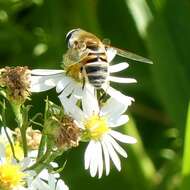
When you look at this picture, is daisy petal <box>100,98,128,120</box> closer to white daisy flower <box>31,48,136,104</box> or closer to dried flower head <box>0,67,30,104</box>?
white daisy flower <box>31,48,136,104</box>

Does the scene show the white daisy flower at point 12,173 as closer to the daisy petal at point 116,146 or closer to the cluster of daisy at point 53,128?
the cluster of daisy at point 53,128

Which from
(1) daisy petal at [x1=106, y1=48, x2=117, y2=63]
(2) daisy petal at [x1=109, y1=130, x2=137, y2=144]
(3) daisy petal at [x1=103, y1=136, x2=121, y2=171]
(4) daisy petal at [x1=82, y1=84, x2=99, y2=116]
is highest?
(1) daisy petal at [x1=106, y1=48, x2=117, y2=63]

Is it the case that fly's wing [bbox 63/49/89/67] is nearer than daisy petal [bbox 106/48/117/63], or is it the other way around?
fly's wing [bbox 63/49/89/67]

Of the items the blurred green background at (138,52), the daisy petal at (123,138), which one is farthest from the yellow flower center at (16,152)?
the blurred green background at (138,52)

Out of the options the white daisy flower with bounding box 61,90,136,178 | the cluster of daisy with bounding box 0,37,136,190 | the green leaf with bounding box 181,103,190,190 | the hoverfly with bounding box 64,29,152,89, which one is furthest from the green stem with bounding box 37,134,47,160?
the green leaf with bounding box 181,103,190,190

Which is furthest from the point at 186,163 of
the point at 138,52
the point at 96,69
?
the point at 138,52

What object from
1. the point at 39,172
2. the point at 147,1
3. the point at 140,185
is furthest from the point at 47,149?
the point at 140,185

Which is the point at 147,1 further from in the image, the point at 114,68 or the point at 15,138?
the point at 15,138

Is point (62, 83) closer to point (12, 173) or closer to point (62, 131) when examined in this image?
point (62, 131)
